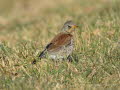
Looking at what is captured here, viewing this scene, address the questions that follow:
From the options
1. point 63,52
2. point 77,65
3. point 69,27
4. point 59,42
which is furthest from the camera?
point 69,27

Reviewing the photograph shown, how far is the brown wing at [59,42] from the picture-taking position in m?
8.62

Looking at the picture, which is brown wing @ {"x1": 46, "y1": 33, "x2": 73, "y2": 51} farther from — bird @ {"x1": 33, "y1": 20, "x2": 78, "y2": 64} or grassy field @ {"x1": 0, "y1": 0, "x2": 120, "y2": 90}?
grassy field @ {"x1": 0, "y1": 0, "x2": 120, "y2": 90}

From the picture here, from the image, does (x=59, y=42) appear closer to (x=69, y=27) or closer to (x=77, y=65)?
(x=69, y=27)

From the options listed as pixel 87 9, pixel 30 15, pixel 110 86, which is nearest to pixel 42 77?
pixel 110 86

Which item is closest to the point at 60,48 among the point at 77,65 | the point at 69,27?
the point at 69,27

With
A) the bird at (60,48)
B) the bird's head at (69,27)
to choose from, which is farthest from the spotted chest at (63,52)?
the bird's head at (69,27)

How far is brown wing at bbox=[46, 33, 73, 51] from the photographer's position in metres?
8.62

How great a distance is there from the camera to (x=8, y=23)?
56.1 feet

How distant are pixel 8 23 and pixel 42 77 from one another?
10.1m

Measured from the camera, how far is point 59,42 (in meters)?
8.70

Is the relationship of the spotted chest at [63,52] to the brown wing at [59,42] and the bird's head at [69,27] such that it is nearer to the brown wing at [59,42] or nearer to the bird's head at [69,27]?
the brown wing at [59,42]

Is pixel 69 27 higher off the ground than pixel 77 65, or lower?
higher

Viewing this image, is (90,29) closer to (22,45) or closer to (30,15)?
(22,45)

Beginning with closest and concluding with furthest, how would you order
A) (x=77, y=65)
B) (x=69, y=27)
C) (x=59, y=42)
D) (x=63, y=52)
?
(x=77, y=65), (x=63, y=52), (x=59, y=42), (x=69, y=27)
